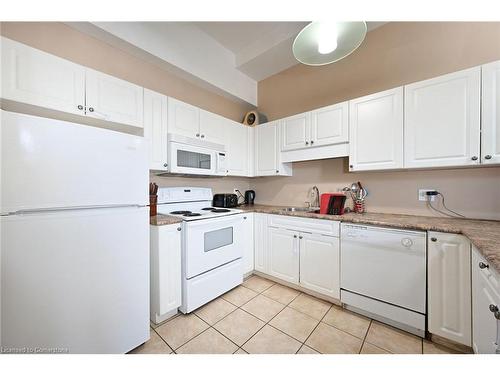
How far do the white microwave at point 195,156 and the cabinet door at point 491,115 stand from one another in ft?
7.33

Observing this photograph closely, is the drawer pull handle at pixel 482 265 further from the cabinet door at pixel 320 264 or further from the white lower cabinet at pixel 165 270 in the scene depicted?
the white lower cabinet at pixel 165 270

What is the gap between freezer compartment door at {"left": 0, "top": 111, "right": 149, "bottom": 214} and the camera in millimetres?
853

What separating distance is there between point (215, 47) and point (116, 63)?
128cm

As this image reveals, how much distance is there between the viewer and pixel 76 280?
102cm

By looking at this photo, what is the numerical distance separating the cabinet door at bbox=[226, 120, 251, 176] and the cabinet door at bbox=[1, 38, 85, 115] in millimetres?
1470

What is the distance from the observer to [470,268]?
1.20 metres

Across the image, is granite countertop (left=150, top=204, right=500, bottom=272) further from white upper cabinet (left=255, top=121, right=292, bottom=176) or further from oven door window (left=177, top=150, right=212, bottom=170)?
white upper cabinet (left=255, top=121, right=292, bottom=176)

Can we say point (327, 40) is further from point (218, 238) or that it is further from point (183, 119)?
point (218, 238)

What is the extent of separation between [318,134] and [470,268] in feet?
5.19

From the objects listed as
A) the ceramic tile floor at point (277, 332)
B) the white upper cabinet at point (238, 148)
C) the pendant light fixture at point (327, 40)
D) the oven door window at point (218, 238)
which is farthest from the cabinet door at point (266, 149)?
the ceramic tile floor at point (277, 332)

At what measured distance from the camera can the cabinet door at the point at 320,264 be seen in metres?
1.78

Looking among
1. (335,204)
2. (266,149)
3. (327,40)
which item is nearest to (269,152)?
(266,149)

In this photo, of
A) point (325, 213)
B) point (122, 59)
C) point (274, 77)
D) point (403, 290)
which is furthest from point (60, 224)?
point (274, 77)

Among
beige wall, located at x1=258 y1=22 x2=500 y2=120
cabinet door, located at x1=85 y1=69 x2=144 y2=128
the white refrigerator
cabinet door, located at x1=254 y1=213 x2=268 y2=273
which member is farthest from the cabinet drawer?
cabinet door, located at x1=85 y1=69 x2=144 y2=128
